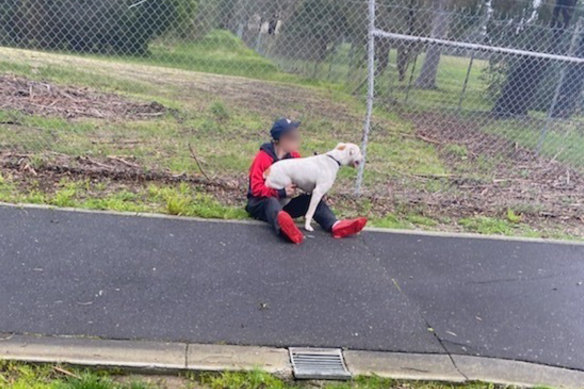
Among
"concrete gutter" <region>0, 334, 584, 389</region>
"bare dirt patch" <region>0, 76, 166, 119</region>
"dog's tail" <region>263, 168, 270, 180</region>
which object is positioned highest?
"dog's tail" <region>263, 168, 270, 180</region>

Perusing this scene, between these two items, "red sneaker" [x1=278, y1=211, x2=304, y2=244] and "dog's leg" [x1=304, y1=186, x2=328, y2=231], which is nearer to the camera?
"red sneaker" [x1=278, y1=211, x2=304, y2=244]

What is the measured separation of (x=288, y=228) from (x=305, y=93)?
898cm

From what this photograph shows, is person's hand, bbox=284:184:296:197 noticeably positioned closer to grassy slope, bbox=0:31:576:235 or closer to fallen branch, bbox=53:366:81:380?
grassy slope, bbox=0:31:576:235

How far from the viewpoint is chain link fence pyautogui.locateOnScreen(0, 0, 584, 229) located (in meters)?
6.56

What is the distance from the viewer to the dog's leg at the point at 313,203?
469 centimetres

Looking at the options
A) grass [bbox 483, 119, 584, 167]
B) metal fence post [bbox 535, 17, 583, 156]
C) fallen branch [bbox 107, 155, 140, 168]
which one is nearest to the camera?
fallen branch [bbox 107, 155, 140, 168]

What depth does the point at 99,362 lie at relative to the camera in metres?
2.79

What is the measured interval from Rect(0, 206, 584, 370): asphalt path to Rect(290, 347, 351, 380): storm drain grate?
9 cm

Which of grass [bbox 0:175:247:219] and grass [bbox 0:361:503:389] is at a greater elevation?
grass [bbox 0:361:503:389]

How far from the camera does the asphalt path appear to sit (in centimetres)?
326

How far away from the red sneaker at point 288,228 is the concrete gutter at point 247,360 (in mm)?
1485

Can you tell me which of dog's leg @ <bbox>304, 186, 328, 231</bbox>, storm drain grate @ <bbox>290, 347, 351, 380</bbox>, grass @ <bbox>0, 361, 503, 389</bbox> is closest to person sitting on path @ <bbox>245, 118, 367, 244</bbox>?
dog's leg @ <bbox>304, 186, 328, 231</bbox>

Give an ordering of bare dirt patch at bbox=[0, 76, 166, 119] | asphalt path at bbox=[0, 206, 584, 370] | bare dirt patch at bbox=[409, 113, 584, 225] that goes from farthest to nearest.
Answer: bare dirt patch at bbox=[0, 76, 166, 119] < bare dirt patch at bbox=[409, 113, 584, 225] < asphalt path at bbox=[0, 206, 584, 370]

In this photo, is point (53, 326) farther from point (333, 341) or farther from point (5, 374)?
point (333, 341)
